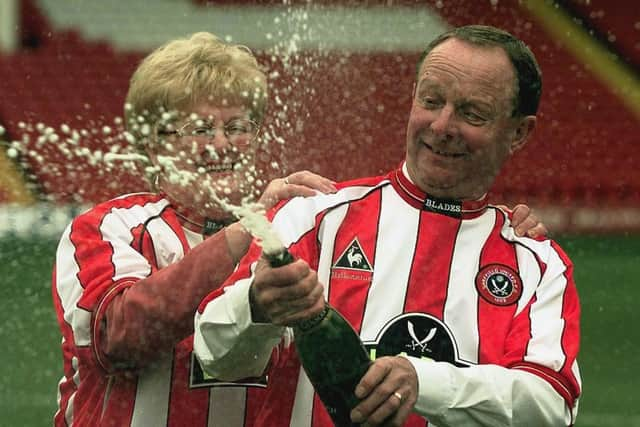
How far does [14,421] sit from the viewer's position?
4.47 metres

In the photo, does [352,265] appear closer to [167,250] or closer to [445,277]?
[445,277]

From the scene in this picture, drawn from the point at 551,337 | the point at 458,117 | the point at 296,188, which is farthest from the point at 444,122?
the point at 551,337

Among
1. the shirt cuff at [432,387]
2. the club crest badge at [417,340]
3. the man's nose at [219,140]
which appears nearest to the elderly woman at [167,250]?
the man's nose at [219,140]

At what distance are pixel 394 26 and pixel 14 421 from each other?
8.57 metres

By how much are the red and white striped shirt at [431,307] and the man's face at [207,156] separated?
24cm

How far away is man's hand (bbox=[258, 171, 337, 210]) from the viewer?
189cm

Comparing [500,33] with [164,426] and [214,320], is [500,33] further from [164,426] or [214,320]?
[164,426]

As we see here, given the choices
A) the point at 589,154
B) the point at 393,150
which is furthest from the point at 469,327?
the point at 589,154

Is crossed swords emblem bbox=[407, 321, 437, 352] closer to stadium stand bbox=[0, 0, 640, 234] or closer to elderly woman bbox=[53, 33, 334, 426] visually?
elderly woman bbox=[53, 33, 334, 426]

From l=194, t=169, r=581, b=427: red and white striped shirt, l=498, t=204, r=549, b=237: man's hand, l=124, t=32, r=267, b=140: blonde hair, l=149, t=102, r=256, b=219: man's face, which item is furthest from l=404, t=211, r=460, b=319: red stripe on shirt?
l=124, t=32, r=267, b=140: blonde hair

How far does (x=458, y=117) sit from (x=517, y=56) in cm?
15

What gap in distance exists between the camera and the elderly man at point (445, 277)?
1.71 metres

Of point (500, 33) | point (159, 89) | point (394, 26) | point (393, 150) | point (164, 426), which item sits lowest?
point (393, 150)

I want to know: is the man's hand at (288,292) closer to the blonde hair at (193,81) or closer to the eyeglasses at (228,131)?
the eyeglasses at (228,131)
